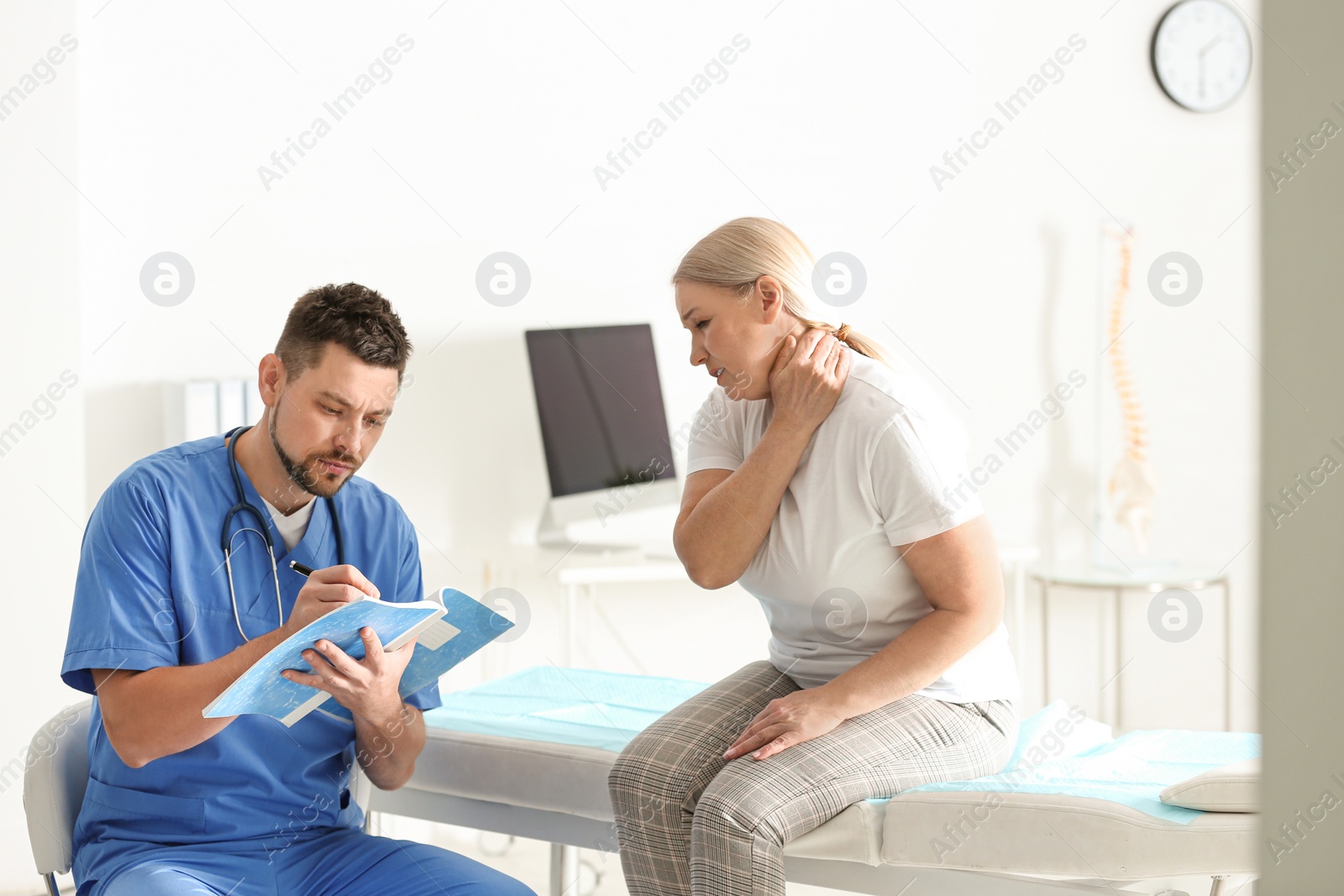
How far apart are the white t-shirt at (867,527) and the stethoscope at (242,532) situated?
57cm

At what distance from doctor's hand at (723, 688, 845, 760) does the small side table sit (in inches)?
78.4

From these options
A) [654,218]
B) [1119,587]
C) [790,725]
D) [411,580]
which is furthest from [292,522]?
[1119,587]

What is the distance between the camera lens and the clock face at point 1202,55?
3584mm

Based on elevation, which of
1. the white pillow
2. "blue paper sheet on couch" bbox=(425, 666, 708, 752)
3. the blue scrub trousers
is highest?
the white pillow

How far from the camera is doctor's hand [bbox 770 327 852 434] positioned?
153 cm

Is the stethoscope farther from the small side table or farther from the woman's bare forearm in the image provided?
the small side table

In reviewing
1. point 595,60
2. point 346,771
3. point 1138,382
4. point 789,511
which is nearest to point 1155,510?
point 1138,382

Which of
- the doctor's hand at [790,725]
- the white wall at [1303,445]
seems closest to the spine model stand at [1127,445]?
the doctor's hand at [790,725]

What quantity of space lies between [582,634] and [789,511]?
1.79m

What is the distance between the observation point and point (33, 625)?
8.13 ft

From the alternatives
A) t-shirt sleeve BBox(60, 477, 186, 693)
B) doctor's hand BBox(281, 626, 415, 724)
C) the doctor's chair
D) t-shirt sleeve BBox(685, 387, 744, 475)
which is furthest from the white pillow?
the doctor's chair

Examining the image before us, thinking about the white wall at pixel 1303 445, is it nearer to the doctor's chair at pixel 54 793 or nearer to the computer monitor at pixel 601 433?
the doctor's chair at pixel 54 793

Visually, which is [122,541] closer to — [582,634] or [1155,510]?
[582,634]

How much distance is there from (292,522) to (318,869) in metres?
0.44
